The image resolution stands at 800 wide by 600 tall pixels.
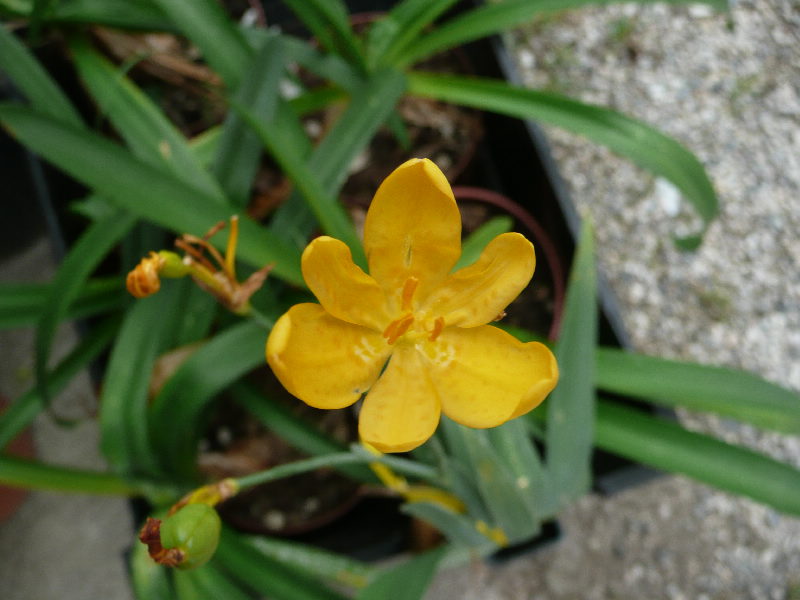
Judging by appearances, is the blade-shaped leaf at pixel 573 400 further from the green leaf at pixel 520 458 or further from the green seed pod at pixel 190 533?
the green seed pod at pixel 190 533

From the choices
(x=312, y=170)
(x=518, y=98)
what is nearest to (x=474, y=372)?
(x=312, y=170)

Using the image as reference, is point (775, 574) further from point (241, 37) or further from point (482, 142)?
point (241, 37)

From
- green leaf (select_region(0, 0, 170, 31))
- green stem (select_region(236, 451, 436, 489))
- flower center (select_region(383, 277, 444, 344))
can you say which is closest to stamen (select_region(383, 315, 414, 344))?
flower center (select_region(383, 277, 444, 344))

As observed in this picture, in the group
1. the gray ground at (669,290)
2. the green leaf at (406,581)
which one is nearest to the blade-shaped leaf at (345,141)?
the green leaf at (406,581)

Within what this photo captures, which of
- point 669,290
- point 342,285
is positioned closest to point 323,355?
point 342,285

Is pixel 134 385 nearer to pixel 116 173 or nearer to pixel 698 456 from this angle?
pixel 116 173

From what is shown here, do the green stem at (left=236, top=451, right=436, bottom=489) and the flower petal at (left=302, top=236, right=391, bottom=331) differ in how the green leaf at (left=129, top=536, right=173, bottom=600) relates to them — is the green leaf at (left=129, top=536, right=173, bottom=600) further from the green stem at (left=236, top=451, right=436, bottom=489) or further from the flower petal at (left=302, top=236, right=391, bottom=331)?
the flower petal at (left=302, top=236, right=391, bottom=331)
